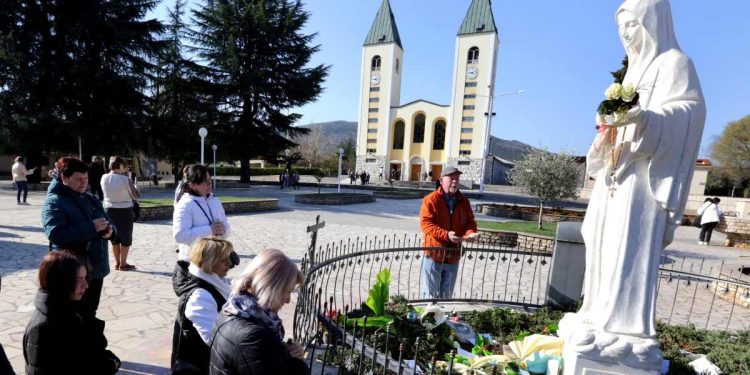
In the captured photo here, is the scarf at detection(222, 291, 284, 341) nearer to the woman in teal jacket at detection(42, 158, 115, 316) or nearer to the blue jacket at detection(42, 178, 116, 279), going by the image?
the woman in teal jacket at detection(42, 158, 115, 316)

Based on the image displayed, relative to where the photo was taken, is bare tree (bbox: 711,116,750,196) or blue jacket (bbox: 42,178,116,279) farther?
bare tree (bbox: 711,116,750,196)

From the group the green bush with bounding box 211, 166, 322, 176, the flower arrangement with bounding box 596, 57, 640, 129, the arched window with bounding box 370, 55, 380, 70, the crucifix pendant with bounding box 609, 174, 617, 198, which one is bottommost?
the green bush with bounding box 211, 166, 322, 176

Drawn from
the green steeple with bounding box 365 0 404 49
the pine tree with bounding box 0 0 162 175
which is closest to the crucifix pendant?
the pine tree with bounding box 0 0 162 175

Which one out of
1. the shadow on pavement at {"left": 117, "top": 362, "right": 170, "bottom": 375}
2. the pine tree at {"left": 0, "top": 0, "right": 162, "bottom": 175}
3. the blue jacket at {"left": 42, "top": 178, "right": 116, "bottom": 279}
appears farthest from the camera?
the pine tree at {"left": 0, "top": 0, "right": 162, "bottom": 175}

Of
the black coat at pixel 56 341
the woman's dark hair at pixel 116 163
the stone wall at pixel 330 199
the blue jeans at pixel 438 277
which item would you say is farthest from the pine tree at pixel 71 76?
the black coat at pixel 56 341

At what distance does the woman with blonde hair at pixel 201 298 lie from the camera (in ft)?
7.47

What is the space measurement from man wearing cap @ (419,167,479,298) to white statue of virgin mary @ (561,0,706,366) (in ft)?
6.70

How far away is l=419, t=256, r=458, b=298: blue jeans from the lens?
4.76 metres

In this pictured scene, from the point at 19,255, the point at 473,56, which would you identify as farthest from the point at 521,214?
the point at 473,56

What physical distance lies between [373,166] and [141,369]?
4858cm

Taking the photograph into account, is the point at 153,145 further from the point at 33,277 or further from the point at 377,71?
the point at 377,71

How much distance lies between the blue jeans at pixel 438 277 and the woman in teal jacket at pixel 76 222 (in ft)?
11.3

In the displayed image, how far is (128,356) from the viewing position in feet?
11.5

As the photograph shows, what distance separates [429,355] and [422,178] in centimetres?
4732
